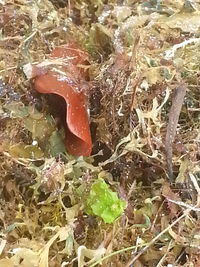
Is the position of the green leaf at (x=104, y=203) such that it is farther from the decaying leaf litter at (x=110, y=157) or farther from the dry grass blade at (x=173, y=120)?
the dry grass blade at (x=173, y=120)

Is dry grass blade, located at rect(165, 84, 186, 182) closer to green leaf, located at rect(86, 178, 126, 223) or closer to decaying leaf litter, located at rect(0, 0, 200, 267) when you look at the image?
decaying leaf litter, located at rect(0, 0, 200, 267)

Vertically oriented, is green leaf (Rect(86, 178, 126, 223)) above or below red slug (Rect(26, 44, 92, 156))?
below

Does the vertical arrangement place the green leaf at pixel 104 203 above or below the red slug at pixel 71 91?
below

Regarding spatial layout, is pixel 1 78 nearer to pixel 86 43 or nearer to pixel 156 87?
pixel 86 43

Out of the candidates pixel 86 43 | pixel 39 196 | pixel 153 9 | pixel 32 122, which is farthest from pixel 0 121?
pixel 153 9

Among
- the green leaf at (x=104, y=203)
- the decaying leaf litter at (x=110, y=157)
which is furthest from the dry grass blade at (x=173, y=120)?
the green leaf at (x=104, y=203)

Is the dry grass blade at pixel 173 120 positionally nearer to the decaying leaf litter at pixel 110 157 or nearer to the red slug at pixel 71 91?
the decaying leaf litter at pixel 110 157

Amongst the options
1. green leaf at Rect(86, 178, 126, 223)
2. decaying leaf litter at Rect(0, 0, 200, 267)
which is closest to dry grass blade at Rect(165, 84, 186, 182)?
decaying leaf litter at Rect(0, 0, 200, 267)

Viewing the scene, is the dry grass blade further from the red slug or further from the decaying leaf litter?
the red slug
